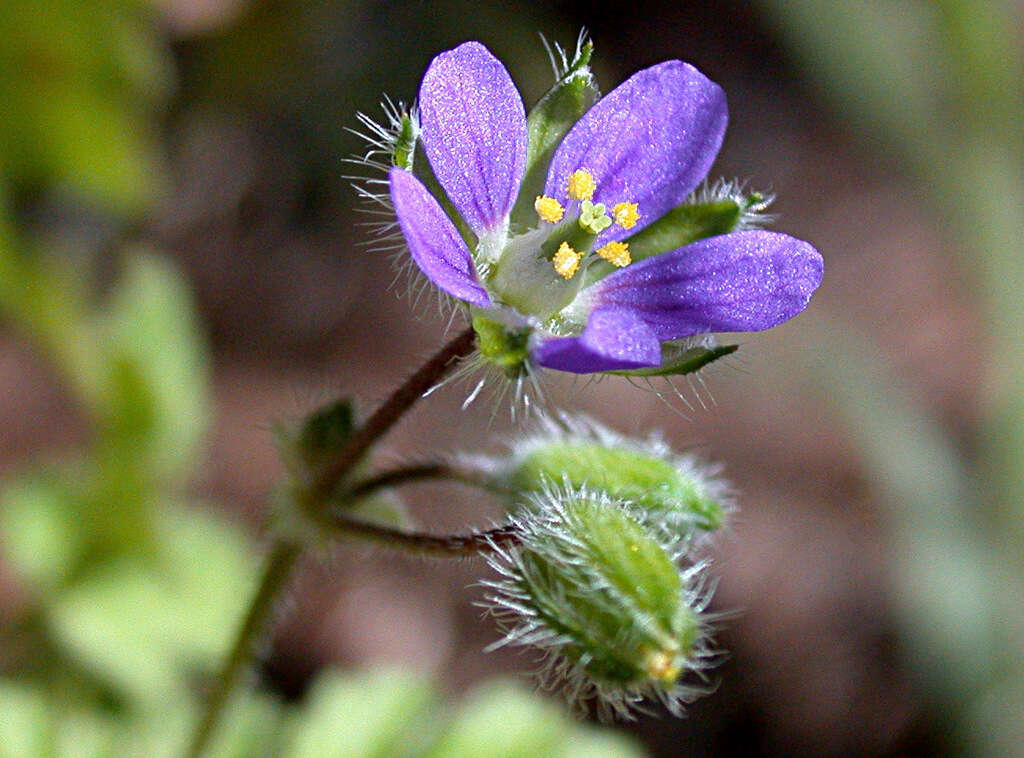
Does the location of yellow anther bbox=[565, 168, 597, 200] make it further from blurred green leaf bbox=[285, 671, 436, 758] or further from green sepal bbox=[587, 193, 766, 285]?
blurred green leaf bbox=[285, 671, 436, 758]

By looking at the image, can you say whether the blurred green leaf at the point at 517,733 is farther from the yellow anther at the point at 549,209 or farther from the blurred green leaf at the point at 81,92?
the blurred green leaf at the point at 81,92

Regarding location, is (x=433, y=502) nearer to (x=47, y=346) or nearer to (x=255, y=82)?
(x=47, y=346)

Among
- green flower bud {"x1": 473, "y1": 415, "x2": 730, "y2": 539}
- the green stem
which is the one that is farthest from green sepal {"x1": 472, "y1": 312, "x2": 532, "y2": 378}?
the green stem

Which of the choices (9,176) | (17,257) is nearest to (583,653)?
(17,257)

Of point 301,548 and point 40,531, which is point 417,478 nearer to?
point 301,548

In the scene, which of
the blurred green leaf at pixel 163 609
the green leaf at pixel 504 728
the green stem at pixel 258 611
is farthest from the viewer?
the blurred green leaf at pixel 163 609

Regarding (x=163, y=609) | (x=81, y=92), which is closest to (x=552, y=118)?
(x=163, y=609)

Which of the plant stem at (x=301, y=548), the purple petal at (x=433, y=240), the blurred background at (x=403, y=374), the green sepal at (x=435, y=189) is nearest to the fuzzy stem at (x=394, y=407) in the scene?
the plant stem at (x=301, y=548)
